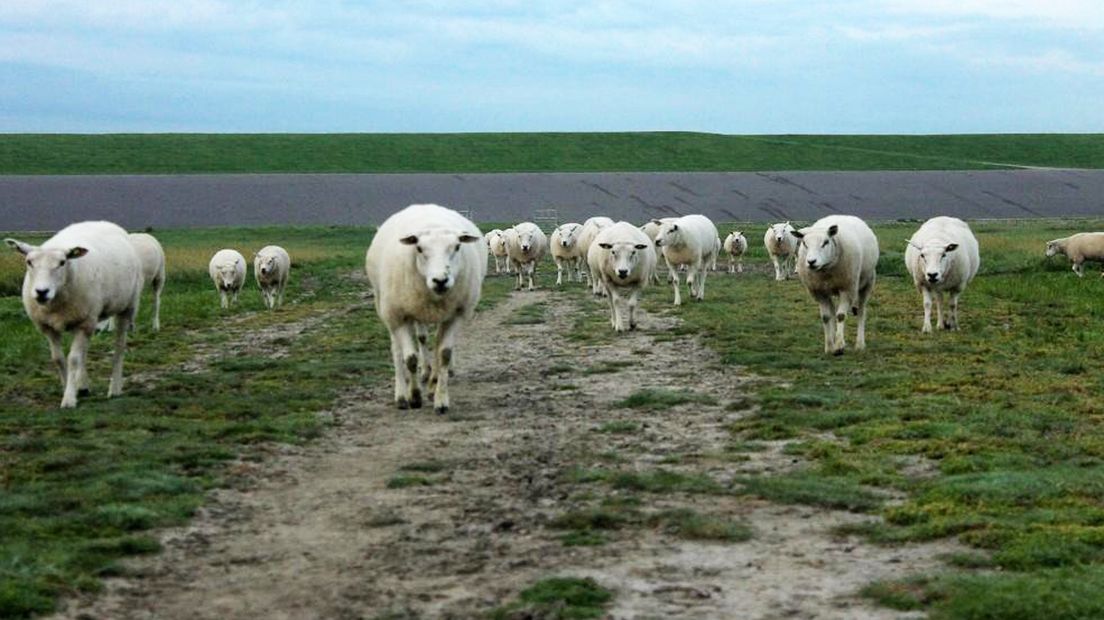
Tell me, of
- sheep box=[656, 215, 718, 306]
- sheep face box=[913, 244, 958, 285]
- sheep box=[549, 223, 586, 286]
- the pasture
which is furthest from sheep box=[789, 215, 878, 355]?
sheep box=[549, 223, 586, 286]

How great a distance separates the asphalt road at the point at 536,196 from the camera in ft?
248

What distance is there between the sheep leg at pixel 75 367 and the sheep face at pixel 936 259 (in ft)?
40.6

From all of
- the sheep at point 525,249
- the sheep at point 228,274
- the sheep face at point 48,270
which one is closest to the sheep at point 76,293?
the sheep face at point 48,270

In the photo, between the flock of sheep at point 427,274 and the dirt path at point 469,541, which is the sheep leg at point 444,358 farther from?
the dirt path at point 469,541

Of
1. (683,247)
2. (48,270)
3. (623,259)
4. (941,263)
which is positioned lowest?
(683,247)

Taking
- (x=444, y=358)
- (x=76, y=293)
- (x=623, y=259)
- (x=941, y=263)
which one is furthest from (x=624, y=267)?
(x=76, y=293)

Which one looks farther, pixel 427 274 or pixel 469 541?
pixel 427 274

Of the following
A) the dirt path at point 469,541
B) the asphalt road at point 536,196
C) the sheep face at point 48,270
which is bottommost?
the asphalt road at point 536,196

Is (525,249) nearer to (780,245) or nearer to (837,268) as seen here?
(780,245)

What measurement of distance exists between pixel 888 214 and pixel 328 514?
7138 centimetres

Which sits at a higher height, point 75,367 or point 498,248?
point 75,367

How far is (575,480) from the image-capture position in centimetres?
1106

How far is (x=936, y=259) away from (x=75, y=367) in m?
12.9

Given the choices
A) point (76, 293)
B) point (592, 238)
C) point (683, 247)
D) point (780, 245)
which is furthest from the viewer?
point (780, 245)
